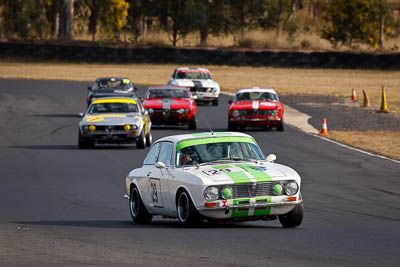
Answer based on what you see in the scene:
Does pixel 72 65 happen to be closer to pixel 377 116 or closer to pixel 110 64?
pixel 110 64

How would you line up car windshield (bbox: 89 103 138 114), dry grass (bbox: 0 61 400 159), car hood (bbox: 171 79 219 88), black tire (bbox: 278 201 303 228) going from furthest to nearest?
dry grass (bbox: 0 61 400 159) < car hood (bbox: 171 79 219 88) < car windshield (bbox: 89 103 138 114) < black tire (bbox: 278 201 303 228)

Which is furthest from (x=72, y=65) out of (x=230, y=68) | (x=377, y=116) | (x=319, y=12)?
(x=319, y=12)

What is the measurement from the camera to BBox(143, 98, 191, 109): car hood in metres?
32.9

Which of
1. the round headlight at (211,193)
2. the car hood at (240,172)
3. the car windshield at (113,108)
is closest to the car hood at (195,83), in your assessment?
the car windshield at (113,108)

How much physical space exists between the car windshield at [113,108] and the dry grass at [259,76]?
62.0 feet

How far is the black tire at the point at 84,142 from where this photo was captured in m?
26.9

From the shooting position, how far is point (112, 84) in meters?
39.4

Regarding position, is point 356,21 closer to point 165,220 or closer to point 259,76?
point 259,76

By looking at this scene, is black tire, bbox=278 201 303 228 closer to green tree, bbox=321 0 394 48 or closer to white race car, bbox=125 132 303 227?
white race car, bbox=125 132 303 227

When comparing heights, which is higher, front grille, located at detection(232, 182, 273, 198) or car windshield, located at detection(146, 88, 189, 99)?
front grille, located at detection(232, 182, 273, 198)

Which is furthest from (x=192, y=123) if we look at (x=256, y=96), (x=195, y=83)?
(x=195, y=83)

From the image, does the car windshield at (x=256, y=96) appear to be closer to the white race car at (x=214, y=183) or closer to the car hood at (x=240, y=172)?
the white race car at (x=214, y=183)

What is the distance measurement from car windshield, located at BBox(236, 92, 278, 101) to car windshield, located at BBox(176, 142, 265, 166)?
19425 mm

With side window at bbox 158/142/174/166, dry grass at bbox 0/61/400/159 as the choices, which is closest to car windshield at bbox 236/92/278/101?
dry grass at bbox 0/61/400/159
